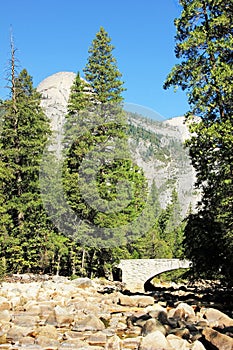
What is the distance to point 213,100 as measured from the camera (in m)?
12.4

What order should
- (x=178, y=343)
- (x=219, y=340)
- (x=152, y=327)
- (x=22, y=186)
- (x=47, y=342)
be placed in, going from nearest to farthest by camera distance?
(x=219, y=340), (x=178, y=343), (x=47, y=342), (x=152, y=327), (x=22, y=186)

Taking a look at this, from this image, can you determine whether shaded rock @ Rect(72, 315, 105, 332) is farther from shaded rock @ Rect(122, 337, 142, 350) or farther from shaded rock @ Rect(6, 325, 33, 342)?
shaded rock @ Rect(122, 337, 142, 350)

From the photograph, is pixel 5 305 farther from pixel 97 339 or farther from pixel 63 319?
pixel 97 339

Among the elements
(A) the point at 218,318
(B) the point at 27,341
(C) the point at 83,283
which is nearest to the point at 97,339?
(B) the point at 27,341

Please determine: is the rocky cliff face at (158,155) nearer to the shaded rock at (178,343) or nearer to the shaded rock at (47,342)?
the shaded rock at (178,343)

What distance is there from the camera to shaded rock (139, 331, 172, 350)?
8.34 metres

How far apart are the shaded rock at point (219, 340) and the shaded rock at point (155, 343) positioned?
856 millimetres

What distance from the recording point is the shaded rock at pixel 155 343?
8336 millimetres

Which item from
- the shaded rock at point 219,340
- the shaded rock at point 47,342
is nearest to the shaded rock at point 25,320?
the shaded rock at point 47,342

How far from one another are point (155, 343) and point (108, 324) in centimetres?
346

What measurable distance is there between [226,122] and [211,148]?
93 cm

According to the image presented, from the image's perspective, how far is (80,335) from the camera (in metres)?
10.1

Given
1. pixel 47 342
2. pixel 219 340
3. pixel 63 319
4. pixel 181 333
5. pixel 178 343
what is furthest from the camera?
Answer: pixel 63 319

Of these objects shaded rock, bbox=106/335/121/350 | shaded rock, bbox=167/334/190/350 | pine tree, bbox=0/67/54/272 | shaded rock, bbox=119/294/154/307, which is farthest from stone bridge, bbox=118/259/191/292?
shaded rock, bbox=167/334/190/350
